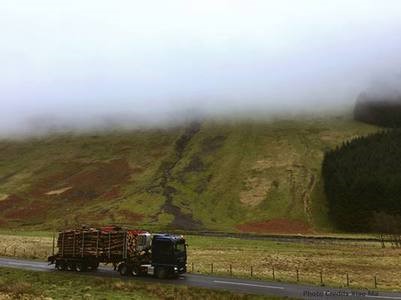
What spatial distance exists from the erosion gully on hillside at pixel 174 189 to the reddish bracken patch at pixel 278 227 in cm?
1214

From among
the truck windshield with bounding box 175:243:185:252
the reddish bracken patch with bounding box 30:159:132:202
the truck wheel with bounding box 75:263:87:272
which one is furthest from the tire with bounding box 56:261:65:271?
the reddish bracken patch with bounding box 30:159:132:202

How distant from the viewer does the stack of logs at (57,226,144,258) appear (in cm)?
4516

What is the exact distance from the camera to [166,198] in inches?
5325

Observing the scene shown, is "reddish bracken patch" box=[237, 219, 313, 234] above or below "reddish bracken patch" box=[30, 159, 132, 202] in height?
below

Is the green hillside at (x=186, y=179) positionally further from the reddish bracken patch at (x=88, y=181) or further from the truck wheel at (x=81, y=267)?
the truck wheel at (x=81, y=267)

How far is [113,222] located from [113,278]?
7815 centimetres

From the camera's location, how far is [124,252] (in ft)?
148

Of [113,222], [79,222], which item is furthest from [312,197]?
[79,222]

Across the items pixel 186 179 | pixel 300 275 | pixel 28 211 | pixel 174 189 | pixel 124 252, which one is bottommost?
pixel 28 211

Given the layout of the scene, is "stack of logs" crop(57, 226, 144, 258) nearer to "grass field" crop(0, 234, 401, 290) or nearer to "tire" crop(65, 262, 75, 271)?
"tire" crop(65, 262, 75, 271)

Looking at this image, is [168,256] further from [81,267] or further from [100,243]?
[81,267]

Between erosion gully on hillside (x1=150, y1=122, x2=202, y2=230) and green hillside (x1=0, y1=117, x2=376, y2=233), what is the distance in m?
0.28

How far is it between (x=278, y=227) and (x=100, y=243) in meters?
76.9

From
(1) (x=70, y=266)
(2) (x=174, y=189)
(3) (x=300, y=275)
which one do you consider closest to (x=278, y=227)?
(2) (x=174, y=189)
